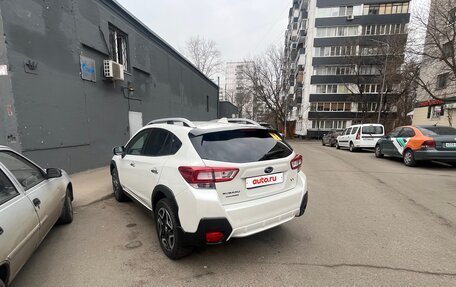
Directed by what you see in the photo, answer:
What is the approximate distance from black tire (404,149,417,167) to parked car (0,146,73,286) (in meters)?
10.4

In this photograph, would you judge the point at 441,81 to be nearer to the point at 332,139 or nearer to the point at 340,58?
the point at 332,139

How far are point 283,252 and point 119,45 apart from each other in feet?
34.3

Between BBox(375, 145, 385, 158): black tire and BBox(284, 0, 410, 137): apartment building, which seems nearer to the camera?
BBox(375, 145, 385, 158): black tire

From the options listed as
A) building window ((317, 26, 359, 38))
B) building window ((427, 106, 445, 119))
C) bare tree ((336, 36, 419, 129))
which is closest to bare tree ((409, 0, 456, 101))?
building window ((427, 106, 445, 119))

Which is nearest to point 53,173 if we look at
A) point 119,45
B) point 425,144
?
point 119,45

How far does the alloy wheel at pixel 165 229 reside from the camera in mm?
2778

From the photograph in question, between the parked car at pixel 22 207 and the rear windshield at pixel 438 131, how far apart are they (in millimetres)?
10456

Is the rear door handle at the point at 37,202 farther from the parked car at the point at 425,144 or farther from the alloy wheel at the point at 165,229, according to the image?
the parked car at the point at 425,144

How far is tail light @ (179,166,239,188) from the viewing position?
2.42 m

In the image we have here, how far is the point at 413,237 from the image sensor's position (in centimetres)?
330

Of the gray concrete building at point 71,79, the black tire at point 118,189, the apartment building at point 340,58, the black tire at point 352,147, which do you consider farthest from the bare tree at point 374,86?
the black tire at point 118,189

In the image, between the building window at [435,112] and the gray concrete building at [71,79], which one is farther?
the building window at [435,112]

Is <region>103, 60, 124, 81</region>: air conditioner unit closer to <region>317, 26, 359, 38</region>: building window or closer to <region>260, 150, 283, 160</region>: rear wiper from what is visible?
<region>260, 150, 283, 160</region>: rear wiper

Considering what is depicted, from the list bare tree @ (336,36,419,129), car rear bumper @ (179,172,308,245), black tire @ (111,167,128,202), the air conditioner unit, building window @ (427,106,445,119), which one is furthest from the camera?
bare tree @ (336,36,419,129)
